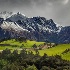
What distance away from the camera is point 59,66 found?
196625 millimetres

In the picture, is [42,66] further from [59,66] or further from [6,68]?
[6,68]

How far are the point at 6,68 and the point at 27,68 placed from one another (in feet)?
45.3

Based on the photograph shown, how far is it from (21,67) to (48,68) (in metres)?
18.0

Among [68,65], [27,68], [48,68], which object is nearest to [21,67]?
[27,68]

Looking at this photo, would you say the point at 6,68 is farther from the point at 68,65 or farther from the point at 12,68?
the point at 68,65

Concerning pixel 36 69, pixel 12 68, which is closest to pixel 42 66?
pixel 36 69

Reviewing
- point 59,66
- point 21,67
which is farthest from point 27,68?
point 59,66

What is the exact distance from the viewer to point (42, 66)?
19962 centimetres

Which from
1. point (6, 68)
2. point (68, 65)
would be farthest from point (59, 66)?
point (6, 68)

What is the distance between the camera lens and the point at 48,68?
7407 inches

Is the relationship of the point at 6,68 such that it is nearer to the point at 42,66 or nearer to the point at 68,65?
the point at 42,66

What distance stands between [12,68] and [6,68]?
20.5 feet

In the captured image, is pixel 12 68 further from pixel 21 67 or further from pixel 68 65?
pixel 68 65

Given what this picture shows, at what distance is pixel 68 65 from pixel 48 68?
1712 centimetres
